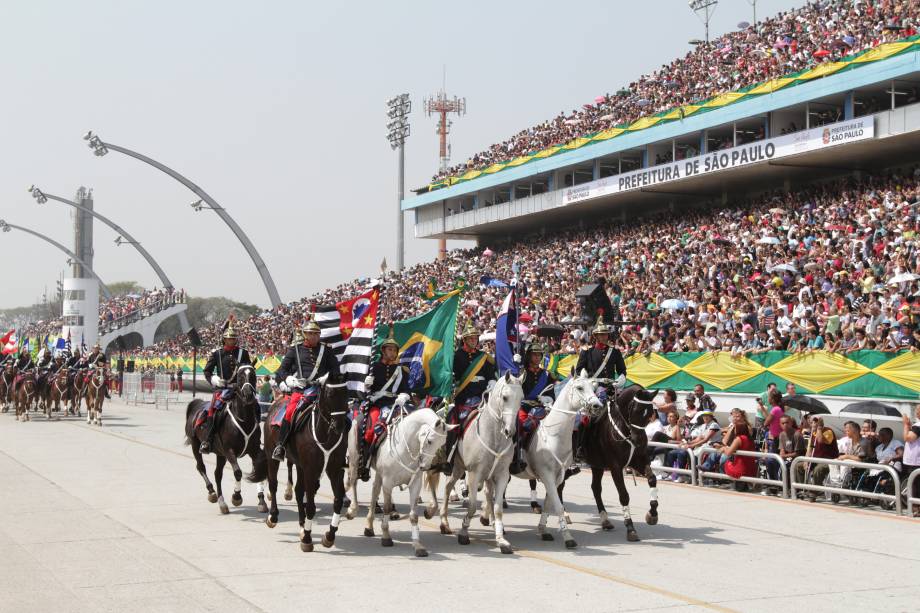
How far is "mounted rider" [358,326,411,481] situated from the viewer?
13.4 m

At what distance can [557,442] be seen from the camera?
13.0 m

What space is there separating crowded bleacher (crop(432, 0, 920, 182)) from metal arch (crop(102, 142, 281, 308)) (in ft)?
60.7

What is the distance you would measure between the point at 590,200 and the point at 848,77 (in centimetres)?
1740

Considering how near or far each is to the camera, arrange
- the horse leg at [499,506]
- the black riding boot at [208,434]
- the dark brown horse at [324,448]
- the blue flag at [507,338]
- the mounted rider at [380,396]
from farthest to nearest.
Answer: the black riding boot at [208,434] → the blue flag at [507,338] → the mounted rider at [380,396] → the dark brown horse at [324,448] → the horse leg at [499,506]

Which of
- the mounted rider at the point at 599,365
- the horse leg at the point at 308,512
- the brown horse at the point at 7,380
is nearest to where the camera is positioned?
the horse leg at the point at 308,512

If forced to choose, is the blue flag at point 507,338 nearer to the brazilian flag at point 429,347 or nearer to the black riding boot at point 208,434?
the brazilian flag at point 429,347

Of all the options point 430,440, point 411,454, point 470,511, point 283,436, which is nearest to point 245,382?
point 283,436

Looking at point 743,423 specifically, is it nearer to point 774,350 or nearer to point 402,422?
point 774,350

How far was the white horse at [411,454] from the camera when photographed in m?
12.4

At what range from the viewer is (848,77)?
35.6 metres

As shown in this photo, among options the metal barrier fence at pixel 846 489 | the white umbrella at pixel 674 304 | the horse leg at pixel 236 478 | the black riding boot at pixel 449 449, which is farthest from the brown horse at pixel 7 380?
the metal barrier fence at pixel 846 489

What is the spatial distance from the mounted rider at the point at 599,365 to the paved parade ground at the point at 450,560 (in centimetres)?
129

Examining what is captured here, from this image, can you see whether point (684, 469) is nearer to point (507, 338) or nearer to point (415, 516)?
point (507, 338)

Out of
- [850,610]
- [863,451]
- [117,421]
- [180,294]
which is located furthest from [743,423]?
[180,294]
